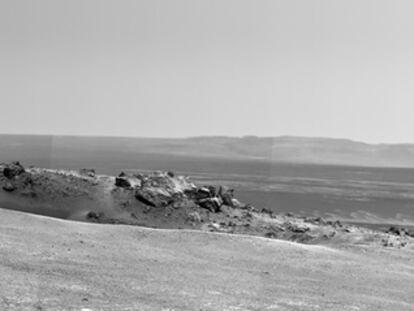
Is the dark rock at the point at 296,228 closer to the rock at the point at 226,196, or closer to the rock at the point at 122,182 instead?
the rock at the point at 226,196

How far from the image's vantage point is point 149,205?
1867 cm

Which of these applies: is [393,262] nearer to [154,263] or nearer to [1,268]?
[154,263]

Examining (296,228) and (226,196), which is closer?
(296,228)

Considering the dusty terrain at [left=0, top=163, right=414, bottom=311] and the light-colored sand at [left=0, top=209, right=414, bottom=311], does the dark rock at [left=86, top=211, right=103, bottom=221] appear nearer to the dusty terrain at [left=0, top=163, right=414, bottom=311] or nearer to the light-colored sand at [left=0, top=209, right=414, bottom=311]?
the dusty terrain at [left=0, top=163, right=414, bottom=311]

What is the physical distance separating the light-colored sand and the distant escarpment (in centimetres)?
284

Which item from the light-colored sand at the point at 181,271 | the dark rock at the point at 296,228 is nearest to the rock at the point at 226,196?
the dark rock at the point at 296,228

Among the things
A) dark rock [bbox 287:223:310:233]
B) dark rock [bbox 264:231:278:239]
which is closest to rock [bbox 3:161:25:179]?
dark rock [bbox 264:231:278:239]

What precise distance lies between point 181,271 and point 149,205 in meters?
7.77

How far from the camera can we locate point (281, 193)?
4066cm

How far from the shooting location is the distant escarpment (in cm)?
1777

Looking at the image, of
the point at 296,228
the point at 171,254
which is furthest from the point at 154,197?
the point at 171,254

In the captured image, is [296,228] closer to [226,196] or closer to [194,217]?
[194,217]

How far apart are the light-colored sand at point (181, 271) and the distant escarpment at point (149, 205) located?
112 inches

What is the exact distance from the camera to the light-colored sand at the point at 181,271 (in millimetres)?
8789
